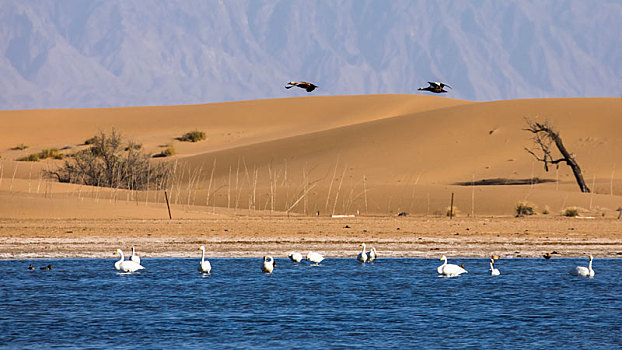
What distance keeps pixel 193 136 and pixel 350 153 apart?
24.8 m

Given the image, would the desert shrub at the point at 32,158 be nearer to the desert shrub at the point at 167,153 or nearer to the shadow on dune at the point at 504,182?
the desert shrub at the point at 167,153

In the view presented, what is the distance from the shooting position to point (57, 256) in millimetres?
23734

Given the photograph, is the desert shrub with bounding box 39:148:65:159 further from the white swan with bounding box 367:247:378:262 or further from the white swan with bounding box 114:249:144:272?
the white swan with bounding box 114:249:144:272

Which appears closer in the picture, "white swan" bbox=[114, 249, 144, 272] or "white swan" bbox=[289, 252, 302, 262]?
"white swan" bbox=[114, 249, 144, 272]

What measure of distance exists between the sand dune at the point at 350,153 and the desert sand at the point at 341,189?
6.9 inches

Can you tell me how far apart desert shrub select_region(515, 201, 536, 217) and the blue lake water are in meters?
15.0

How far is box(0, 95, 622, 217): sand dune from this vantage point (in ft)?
141

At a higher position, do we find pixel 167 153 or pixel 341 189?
pixel 167 153

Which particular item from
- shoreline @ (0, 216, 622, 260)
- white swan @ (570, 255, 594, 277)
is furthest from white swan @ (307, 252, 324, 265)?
white swan @ (570, 255, 594, 277)

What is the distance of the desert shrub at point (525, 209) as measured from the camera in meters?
39.0

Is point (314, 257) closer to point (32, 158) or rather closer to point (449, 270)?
point (449, 270)

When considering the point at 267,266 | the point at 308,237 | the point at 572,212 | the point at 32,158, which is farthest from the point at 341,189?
the point at 32,158

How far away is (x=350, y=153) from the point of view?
64.3 m

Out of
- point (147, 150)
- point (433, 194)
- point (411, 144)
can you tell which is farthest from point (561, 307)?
point (147, 150)
